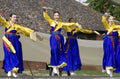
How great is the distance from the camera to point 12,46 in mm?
10594

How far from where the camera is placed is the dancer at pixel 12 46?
10.6 m

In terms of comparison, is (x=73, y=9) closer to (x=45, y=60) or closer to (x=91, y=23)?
(x=91, y=23)

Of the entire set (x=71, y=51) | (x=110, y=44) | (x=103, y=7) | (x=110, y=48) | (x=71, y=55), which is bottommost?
(x=71, y=55)

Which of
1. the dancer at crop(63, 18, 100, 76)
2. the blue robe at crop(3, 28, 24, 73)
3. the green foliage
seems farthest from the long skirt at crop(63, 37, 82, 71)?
the green foliage

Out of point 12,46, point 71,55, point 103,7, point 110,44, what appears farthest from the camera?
point 103,7

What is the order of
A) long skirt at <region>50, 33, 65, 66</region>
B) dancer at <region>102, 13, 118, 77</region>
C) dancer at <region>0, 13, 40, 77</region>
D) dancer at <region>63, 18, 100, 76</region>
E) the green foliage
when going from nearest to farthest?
dancer at <region>0, 13, 40, 77</region>, long skirt at <region>50, 33, 65, 66</region>, dancer at <region>102, 13, 118, 77</region>, dancer at <region>63, 18, 100, 76</region>, the green foliage

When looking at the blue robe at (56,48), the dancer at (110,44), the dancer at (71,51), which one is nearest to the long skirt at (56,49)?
the blue robe at (56,48)

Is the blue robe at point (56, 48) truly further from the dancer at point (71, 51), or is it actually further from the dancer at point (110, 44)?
the dancer at point (110, 44)

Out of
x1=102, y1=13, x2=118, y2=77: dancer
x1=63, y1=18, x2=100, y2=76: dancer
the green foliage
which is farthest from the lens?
the green foliage

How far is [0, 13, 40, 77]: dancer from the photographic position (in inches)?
417

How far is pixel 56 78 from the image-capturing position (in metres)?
8.85

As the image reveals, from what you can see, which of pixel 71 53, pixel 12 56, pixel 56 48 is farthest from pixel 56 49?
pixel 12 56

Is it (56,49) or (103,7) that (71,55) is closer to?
(56,49)

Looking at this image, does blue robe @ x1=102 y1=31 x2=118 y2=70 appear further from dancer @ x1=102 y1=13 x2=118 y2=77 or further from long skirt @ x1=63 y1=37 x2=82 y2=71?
long skirt @ x1=63 y1=37 x2=82 y2=71
